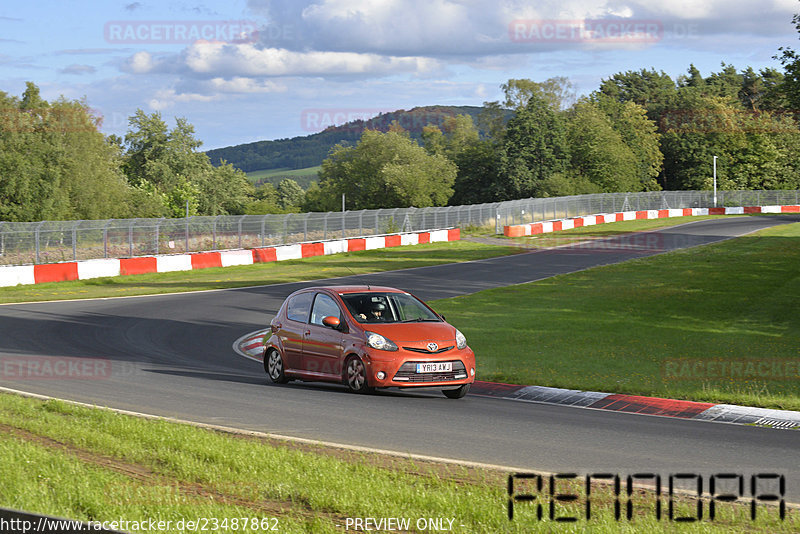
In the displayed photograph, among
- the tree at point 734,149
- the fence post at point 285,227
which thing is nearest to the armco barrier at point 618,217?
the tree at point 734,149

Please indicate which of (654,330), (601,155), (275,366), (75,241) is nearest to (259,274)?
(75,241)

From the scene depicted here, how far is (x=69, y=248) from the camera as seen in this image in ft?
115

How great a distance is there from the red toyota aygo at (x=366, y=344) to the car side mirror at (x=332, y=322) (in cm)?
1

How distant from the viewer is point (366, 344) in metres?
12.3

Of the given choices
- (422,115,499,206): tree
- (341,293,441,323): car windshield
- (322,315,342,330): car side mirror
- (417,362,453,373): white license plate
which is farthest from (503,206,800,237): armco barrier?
(417,362,453,373): white license plate

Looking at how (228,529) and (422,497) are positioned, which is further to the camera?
(422,497)

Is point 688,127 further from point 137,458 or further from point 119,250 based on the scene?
point 137,458

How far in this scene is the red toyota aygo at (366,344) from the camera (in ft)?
39.8

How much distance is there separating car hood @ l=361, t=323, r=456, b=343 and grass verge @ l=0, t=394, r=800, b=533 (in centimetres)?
378

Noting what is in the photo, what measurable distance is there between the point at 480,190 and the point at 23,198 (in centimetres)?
5680

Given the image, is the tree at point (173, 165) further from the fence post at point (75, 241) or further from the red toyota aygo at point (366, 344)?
the red toyota aygo at point (366, 344)

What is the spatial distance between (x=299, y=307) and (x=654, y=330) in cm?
886

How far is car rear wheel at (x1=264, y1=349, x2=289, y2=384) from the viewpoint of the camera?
13.9 meters

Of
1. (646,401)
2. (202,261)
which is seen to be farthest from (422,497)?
(202,261)
